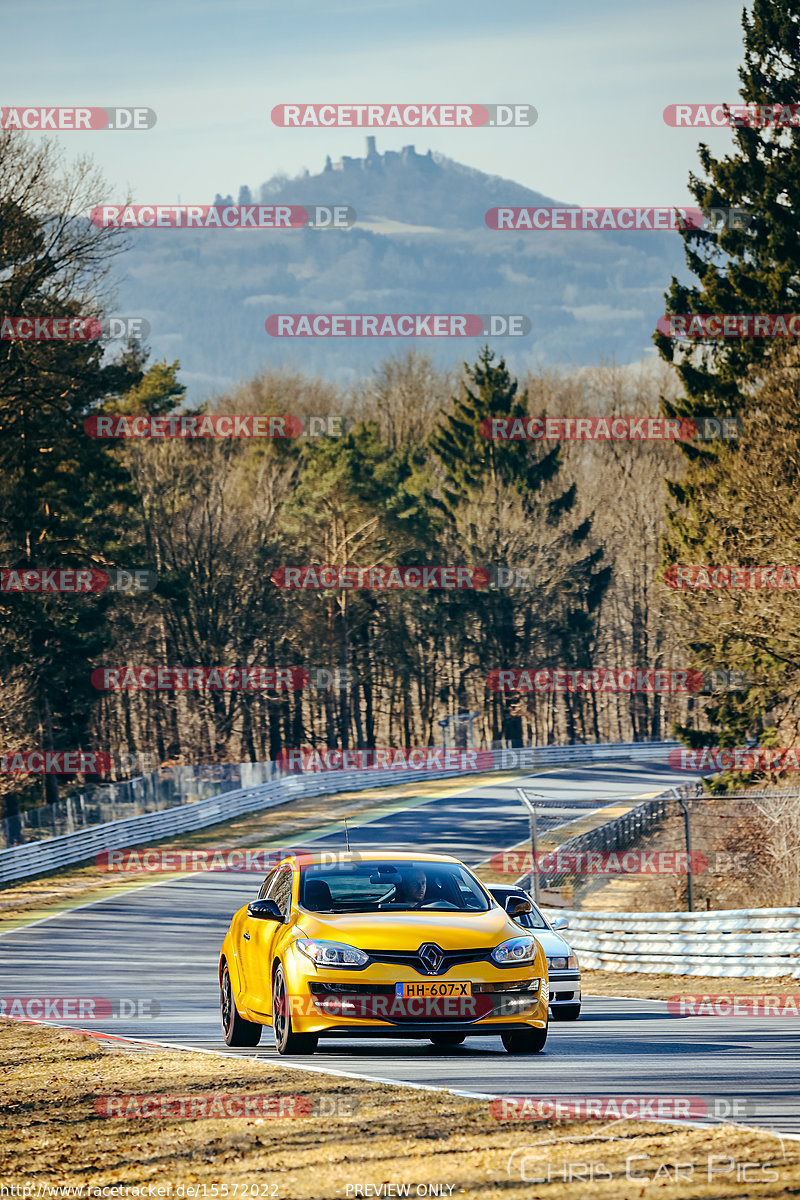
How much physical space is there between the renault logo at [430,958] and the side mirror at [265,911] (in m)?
1.22

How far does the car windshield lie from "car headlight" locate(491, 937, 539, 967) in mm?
596

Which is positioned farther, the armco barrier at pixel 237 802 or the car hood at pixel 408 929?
the armco barrier at pixel 237 802

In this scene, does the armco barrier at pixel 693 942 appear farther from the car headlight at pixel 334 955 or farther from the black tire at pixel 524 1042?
the car headlight at pixel 334 955

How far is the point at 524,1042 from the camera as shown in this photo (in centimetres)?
1105

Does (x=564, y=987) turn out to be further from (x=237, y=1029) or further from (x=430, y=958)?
(x=430, y=958)

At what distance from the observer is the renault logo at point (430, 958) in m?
10.3

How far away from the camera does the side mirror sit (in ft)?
36.3

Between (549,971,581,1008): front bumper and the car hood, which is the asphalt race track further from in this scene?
the car hood

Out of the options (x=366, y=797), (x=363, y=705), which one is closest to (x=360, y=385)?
(x=363, y=705)

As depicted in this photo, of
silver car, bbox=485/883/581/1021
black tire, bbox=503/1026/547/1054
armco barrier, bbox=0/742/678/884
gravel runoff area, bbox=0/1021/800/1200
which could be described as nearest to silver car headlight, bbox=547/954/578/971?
silver car, bbox=485/883/581/1021

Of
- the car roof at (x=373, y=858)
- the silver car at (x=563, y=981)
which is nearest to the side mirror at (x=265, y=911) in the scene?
the car roof at (x=373, y=858)

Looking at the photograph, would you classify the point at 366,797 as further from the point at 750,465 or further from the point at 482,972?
the point at 482,972

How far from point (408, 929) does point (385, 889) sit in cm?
91

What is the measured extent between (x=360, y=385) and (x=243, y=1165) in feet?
322
